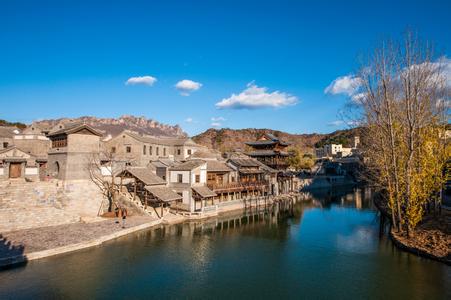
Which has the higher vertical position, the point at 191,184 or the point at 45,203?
the point at 191,184

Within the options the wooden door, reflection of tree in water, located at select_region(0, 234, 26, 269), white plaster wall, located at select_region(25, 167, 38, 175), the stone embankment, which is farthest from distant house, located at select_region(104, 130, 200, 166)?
reflection of tree in water, located at select_region(0, 234, 26, 269)

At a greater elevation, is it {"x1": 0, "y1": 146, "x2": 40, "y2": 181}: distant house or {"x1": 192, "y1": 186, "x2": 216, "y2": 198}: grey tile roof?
{"x1": 0, "y1": 146, "x2": 40, "y2": 181}: distant house

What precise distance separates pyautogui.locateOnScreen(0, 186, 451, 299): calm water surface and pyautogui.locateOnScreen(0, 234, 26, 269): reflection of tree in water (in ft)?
3.14

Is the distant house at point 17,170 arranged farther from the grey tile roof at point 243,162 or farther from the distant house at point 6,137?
the grey tile roof at point 243,162

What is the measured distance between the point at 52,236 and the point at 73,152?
12321mm

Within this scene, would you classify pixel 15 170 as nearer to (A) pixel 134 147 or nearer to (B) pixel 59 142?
(B) pixel 59 142

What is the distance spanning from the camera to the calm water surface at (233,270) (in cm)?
1705

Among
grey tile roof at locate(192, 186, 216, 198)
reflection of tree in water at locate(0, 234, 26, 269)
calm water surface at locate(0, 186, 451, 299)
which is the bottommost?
calm water surface at locate(0, 186, 451, 299)

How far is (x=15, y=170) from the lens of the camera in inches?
1342

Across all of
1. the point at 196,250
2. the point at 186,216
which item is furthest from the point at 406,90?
the point at 186,216

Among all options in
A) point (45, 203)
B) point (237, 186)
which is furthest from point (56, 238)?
point (237, 186)

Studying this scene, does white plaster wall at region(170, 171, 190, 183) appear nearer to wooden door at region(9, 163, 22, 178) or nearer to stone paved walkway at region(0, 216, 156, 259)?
stone paved walkway at region(0, 216, 156, 259)

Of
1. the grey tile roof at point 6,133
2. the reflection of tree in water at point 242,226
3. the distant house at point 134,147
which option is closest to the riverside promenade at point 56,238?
the reflection of tree in water at point 242,226

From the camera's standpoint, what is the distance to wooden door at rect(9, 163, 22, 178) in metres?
33.8
